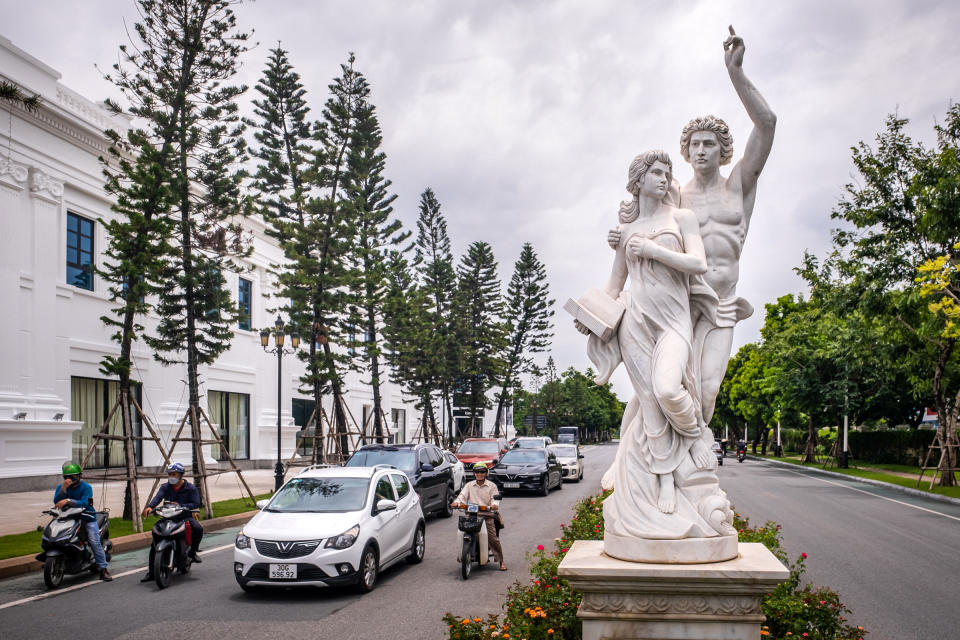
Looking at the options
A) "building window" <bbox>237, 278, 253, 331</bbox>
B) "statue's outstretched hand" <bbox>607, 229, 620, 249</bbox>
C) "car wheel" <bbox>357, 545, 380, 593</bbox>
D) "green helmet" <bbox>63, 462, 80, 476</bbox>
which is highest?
"building window" <bbox>237, 278, 253, 331</bbox>

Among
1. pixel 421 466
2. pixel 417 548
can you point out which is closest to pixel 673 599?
pixel 417 548

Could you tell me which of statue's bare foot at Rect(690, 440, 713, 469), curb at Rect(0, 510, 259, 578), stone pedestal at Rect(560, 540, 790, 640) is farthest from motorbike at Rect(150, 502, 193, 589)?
statue's bare foot at Rect(690, 440, 713, 469)

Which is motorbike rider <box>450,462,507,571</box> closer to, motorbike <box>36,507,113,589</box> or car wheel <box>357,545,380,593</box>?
car wheel <box>357,545,380,593</box>

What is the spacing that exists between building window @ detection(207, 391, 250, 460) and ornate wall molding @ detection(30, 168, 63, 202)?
36.2 ft

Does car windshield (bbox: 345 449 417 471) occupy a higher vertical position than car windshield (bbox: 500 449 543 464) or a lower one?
higher

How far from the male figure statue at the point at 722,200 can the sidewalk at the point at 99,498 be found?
548 inches

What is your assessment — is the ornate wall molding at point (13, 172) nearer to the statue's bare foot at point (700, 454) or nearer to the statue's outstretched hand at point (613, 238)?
the statue's outstretched hand at point (613, 238)

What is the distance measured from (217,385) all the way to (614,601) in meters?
31.1

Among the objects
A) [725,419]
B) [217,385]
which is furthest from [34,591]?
[725,419]

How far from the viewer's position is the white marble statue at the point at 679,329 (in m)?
4.25

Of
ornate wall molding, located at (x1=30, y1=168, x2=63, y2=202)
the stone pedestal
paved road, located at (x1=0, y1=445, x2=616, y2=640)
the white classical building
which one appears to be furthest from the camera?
ornate wall molding, located at (x1=30, y1=168, x2=63, y2=202)

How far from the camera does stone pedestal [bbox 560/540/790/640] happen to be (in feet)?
12.8

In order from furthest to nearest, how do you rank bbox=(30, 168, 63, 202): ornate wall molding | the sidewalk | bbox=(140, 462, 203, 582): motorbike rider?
bbox=(30, 168, 63, 202): ornate wall molding → the sidewalk → bbox=(140, 462, 203, 582): motorbike rider

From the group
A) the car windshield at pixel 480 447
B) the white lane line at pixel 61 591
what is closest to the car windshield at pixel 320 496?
the white lane line at pixel 61 591
